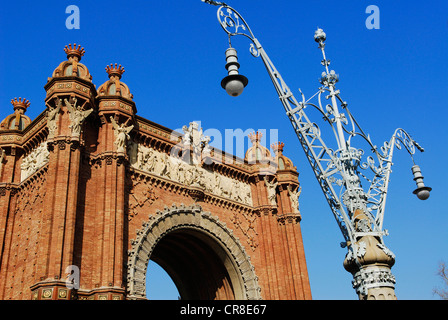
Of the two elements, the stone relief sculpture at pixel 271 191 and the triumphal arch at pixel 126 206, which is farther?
the stone relief sculpture at pixel 271 191

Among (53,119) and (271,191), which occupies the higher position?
(53,119)

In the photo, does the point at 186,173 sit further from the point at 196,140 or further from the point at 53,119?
the point at 53,119

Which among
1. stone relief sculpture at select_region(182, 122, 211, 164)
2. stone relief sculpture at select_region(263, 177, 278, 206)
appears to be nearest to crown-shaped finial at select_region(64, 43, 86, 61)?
stone relief sculpture at select_region(182, 122, 211, 164)

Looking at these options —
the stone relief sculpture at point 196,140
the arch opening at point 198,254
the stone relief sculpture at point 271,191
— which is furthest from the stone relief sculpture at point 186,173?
the arch opening at point 198,254

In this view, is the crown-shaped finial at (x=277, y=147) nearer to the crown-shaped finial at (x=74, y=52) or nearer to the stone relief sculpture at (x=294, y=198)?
the stone relief sculpture at (x=294, y=198)

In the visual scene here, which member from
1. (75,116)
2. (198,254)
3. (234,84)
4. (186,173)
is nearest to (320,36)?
(234,84)

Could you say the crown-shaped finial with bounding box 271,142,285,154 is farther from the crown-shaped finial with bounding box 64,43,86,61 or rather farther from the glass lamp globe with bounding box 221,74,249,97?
the glass lamp globe with bounding box 221,74,249,97

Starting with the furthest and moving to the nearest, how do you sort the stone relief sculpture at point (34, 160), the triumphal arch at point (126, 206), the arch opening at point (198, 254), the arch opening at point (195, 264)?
the arch opening at point (195, 264), the arch opening at point (198, 254), the stone relief sculpture at point (34, 160), the triumphal arch at point (126, 206)

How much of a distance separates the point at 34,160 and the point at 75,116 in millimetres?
3831

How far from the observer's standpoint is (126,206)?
67.5ft

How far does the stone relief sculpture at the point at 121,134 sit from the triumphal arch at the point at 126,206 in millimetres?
45

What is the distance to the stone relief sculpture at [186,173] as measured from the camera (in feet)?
73.7

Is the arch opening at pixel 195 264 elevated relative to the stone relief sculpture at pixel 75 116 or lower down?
lower down
